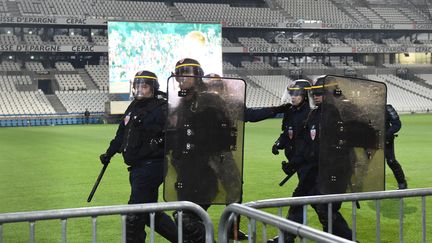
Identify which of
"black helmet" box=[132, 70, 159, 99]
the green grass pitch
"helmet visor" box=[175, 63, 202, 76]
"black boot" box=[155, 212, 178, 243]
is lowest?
the green grass pitch

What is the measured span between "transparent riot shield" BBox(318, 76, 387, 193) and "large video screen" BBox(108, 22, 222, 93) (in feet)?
98.3

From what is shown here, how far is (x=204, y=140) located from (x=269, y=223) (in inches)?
93.8

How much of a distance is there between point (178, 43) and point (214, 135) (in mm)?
32315

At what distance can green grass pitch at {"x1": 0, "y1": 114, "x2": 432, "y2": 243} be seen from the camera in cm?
723

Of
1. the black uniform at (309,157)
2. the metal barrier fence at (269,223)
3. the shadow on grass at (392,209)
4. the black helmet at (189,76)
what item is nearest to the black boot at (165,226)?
the black helmet at (189,76)

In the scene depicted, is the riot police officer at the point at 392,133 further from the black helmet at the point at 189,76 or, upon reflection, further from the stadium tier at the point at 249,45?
the stadium tier at the point at 249,45

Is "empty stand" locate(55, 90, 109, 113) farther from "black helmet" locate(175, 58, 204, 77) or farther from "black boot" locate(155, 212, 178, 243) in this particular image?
"black boot" locate(155, 212, 178, 243)

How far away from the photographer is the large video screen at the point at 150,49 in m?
36.3

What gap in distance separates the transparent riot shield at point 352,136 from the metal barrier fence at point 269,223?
2177 mm

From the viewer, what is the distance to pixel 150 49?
36625 millimetres

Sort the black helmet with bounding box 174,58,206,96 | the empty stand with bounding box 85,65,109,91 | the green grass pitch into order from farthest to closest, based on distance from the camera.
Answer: the empty stand with bounding box 85,65,109,91
the green grass pitch
the black helmet with bounding box 174,58,206,96

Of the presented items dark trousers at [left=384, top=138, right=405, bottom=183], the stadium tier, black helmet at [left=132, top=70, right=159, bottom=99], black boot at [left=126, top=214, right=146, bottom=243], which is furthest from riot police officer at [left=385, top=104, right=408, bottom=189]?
the stadium tier

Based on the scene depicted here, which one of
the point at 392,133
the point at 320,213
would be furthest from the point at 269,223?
the point at 392,133

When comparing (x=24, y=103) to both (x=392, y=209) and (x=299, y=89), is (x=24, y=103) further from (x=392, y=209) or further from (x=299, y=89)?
(x=299, y=89)
